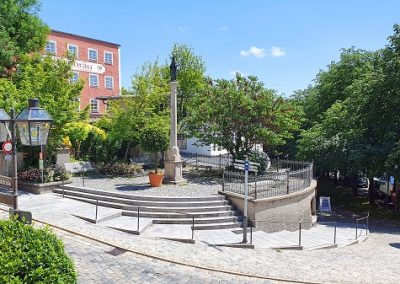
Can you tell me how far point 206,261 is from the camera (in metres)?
10.1

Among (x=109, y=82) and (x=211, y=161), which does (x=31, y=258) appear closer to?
(x=211, y=161)

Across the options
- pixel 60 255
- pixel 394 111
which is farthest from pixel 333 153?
pixel 60 255

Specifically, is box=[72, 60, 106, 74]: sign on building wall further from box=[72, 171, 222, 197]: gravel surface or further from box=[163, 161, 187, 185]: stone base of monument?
box=[163, 161, 187, 185]: stone base of monument

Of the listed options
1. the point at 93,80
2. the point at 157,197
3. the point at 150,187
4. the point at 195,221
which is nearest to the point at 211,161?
the point at 150,187

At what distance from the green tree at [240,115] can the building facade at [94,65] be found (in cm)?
2096

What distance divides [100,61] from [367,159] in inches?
1271

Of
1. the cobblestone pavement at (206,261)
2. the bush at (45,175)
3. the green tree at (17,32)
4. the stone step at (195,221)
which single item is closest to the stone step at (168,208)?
the stone step at (195,221)

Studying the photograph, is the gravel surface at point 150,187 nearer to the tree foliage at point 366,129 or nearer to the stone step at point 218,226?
the stone step at point 218,226

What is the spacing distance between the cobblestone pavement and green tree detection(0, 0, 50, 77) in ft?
46.9

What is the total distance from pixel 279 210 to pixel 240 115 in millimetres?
7314

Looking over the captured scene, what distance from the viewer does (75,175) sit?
70.3 ft

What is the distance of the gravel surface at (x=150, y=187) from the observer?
Answer: 1676 centimetres

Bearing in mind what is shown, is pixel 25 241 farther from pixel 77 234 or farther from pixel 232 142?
pixel 232 142

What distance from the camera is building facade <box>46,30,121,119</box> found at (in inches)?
1559
